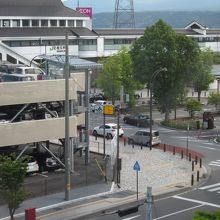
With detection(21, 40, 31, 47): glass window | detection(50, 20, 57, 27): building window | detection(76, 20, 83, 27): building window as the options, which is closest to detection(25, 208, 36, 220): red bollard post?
detection(21, 40, 31, 47): glass window

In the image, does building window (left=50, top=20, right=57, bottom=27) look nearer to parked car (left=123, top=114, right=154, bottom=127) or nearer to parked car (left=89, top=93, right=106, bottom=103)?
parked car (left=89, top=93, right=106, bottom=103)

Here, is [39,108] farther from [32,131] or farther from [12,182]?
[12,182]

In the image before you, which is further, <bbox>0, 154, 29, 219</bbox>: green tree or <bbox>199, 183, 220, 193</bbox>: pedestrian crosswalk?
<bbox>199, 183, 220, 193</bbox>: pedestrian crosswalk

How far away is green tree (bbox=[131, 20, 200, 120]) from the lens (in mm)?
65125

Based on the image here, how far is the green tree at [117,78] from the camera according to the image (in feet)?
255

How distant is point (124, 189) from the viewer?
3547 centimetres

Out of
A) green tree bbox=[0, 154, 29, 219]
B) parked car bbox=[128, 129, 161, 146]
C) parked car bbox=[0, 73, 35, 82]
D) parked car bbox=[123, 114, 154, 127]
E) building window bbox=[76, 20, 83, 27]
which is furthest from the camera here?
building window bbox=[76, 20, 83, 27]

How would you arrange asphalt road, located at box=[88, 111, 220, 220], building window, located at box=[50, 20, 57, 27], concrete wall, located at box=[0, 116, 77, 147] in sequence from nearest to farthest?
→ asphalt road, located at box=[88, 111, 220, 220]
concrete wall, located at box=[0, 116, 77, 147]
building window, located at box=[50, 20, 57, 27]

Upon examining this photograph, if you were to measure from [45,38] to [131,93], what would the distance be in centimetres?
2531

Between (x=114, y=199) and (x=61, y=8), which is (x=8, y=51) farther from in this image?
(x=114, y=199)

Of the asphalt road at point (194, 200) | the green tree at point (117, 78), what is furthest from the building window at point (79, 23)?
the asphalt road at point (194, 200)

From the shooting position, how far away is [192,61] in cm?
6600

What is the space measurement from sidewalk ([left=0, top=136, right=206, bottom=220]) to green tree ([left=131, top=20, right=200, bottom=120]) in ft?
61.6

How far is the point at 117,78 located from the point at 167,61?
14.6 metres
